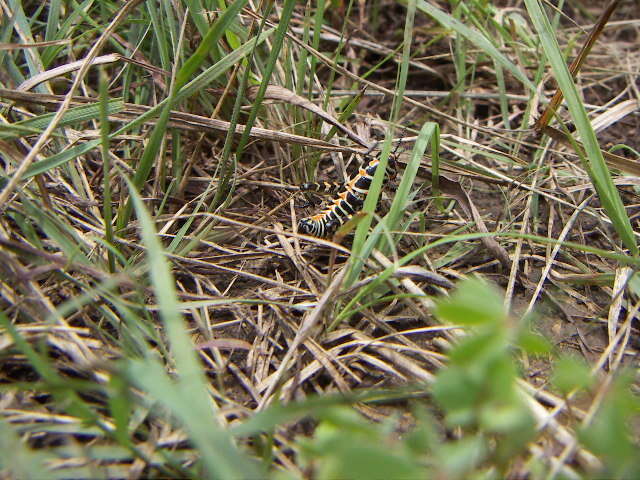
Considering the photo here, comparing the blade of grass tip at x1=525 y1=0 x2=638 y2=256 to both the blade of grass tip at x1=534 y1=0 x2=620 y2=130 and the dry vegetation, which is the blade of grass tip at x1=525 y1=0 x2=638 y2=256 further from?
the blade of grass tip at x1=534 y1=0 x2=620 y2=130

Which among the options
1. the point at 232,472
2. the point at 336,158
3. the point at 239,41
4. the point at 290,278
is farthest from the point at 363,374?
the point at 239,41

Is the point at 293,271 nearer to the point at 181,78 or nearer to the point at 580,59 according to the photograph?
the point at 181,78

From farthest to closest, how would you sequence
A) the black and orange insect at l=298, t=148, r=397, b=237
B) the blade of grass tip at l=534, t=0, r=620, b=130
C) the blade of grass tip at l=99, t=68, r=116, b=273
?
the black and orange insect at l=298, t=148, r=397, b=237, the blade of grass tip at l=534, t=0, r=620, b=130, the blade of grass tip at l=99, t=68, r=116, b=273

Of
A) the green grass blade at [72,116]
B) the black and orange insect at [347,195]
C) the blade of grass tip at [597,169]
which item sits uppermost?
the green grass blade at [72,116]

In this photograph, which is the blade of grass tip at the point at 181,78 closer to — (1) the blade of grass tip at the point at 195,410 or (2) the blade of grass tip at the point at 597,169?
(1) the blade of grass tip at the point at 195,410

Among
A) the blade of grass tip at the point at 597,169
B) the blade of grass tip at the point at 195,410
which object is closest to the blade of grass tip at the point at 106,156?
the blade of grass tip at the point at 195,410

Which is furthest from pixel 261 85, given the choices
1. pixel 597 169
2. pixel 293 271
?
pixel 597 169

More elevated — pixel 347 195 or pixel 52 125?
pixel 52 125

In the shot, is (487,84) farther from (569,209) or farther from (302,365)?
(302,365)

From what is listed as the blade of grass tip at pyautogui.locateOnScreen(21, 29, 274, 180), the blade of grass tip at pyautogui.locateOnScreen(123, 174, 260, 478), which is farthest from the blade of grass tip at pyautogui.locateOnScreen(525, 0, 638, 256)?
the blade of grass tip at pyautogui.locateOnScreen(123, 174, 260, 478)
